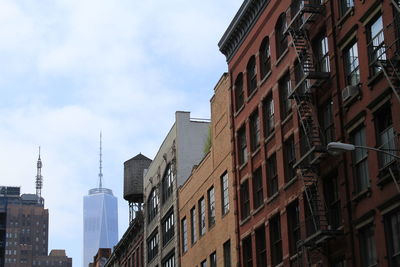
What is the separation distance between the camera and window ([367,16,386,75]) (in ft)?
111

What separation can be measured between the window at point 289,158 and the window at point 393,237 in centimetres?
1057

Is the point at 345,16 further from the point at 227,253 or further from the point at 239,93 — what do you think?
the point at 227,253

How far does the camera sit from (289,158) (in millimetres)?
43562

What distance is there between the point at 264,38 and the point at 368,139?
15857 millimetres

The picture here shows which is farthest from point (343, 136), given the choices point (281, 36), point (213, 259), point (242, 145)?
point (213, 259)

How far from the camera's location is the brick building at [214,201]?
53844mm

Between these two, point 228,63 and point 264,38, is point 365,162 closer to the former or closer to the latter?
point 264,38

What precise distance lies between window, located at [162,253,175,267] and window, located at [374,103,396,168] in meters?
37.5

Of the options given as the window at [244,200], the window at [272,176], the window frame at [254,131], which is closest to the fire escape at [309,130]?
the window at [272,176]

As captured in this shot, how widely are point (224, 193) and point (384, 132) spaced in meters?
23.1

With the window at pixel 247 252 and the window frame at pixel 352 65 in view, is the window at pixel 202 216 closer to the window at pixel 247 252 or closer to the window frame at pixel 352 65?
the window at pixel 247 252

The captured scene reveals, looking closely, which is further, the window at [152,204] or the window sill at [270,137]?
the window at [152,204]

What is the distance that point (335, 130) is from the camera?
1478 inches

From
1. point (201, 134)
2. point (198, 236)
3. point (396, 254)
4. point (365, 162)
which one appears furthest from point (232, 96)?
point (396, 254)
